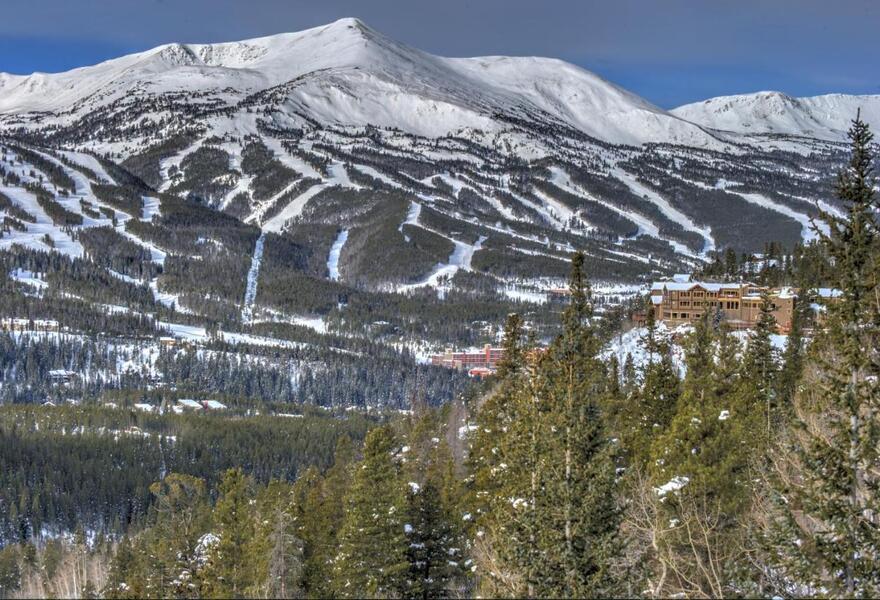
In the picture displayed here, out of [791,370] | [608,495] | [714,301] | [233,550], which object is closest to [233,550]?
[233,550]

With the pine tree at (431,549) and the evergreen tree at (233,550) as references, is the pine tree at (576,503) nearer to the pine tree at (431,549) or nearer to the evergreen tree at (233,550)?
the evergreen tree at (233,550)

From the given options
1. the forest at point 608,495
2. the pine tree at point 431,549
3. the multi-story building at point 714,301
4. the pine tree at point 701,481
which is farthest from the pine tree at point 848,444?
the multi-story building at point 714,301

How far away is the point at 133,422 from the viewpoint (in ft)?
497

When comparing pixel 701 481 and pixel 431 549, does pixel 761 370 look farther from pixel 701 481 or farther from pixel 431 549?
pixel 701 481

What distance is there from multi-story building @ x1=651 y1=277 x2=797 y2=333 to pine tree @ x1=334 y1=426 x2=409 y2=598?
287 feet

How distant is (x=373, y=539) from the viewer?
111 ft

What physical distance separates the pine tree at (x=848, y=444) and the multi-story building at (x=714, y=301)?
98.9m

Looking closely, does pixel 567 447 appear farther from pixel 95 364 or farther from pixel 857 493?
pixel 95 364

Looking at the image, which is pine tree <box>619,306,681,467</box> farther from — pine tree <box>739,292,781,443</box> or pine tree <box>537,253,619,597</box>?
pine tree <box>537,253,619,597</box>

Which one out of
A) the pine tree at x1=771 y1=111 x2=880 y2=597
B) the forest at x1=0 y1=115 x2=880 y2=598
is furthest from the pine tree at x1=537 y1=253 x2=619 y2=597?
the pine tree at x1=771 y1=111 x2=880 y2=597

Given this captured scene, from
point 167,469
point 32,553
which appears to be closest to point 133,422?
point 167,469

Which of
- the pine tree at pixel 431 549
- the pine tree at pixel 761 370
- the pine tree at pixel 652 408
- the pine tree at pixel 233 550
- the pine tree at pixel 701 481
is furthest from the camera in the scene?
the pine tree at pixel 761 370

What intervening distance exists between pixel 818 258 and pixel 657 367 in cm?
3380

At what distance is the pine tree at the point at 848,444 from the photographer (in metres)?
17.0
